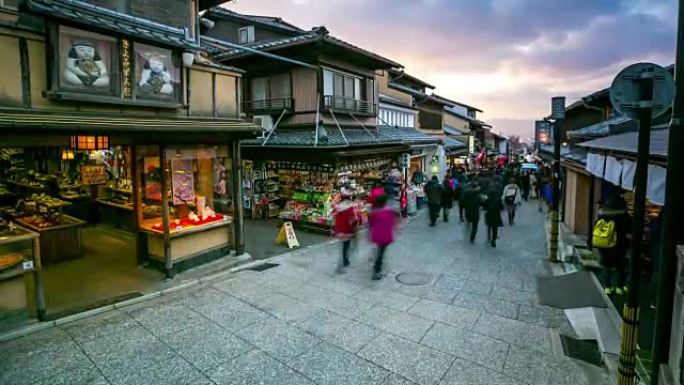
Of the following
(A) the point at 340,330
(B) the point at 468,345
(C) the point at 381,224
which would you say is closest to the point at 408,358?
(B) the point at 468,345

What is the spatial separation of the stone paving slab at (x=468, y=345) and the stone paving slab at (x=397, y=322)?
18 cm

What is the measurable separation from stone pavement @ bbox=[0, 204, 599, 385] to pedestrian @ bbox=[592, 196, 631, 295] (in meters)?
1.85

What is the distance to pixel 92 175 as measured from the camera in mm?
16125

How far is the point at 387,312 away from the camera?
7824 millimetres

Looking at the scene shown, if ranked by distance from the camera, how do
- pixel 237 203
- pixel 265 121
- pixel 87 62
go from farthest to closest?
pixel 265 121, pixel 237 203, pixel 87 62

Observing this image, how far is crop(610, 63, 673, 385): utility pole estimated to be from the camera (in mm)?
4102

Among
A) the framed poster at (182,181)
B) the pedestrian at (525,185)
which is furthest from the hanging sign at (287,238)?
the pedestrian at (525,185)

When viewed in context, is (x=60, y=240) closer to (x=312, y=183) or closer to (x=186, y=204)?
(x=186, y=204)

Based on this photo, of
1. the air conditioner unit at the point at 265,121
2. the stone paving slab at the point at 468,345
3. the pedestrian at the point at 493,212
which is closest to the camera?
the stone paving slab at the point at 468,345

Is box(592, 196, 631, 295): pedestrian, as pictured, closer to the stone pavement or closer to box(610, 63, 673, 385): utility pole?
the stone pavement

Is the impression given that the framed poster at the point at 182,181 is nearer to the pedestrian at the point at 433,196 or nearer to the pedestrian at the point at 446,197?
the pedestrian at the point at 433,196

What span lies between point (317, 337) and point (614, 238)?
23.9 ft

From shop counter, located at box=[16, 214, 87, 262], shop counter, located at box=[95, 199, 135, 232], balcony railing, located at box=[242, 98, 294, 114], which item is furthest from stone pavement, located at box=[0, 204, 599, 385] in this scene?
balcony railing, located at box=[242, 98, 294, 114]

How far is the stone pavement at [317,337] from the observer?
5645 mm
